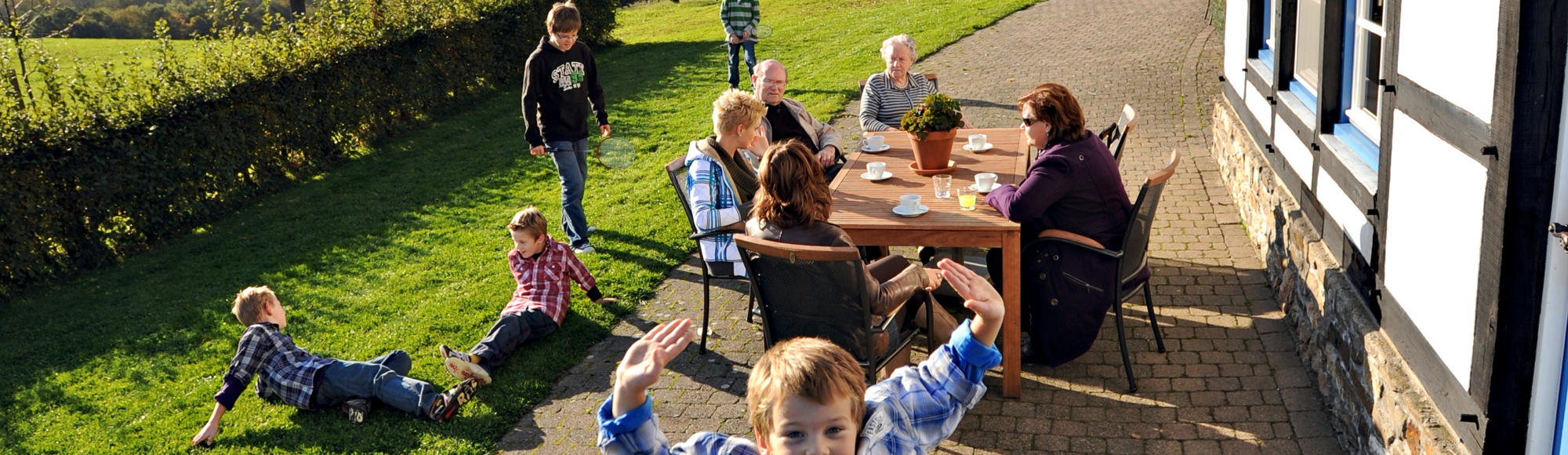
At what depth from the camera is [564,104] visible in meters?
7.71

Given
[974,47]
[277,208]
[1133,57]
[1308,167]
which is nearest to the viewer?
[1308,167]

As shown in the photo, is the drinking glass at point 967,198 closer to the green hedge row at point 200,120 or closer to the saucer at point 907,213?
the saucer at point 907,213

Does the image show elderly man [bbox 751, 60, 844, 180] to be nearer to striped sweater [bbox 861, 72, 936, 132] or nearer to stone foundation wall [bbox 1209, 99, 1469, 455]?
striped sweater [bbox 861, 72, 936, 132]

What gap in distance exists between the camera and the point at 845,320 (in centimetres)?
454

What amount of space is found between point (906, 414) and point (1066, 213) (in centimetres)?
269

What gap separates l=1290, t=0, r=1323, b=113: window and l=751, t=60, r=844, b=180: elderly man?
8.73 feet

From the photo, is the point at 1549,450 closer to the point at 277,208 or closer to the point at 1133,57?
the point at 277,208

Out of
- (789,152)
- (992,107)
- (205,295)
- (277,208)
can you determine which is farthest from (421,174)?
(789,152)

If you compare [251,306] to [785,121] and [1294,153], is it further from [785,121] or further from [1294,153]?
[1294,153]

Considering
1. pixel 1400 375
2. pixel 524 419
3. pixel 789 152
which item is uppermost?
pixel 789 152

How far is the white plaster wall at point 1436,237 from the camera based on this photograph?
11.2ft

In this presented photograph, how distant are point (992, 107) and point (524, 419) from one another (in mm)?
8270

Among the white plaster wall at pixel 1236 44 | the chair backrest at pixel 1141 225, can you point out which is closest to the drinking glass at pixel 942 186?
the chair backrest at pixel 1141 225

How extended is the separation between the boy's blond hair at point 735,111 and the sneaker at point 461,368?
173cm
